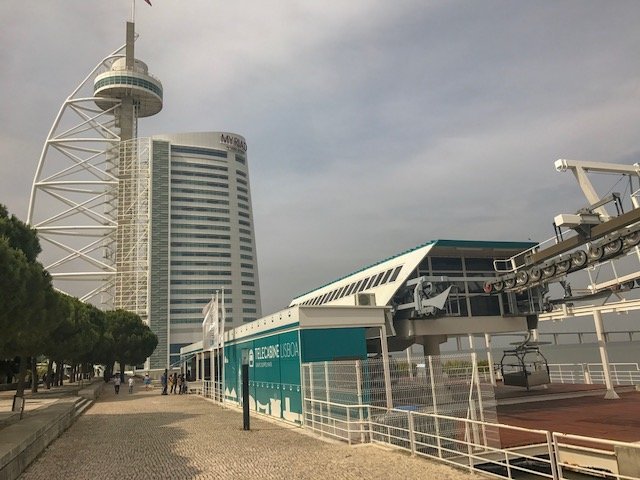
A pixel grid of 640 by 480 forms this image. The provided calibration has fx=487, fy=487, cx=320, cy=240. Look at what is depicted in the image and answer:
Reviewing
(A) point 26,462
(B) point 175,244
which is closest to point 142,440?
(A) point 26,462

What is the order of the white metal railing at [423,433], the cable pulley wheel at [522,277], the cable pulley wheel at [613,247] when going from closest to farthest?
1. the white metal railing at [423,433]
2. the cable pulley wheel at [613,247]
3. the cable pulley wheel at [522,277]

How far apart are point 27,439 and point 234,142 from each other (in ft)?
497

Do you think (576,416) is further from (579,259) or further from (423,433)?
(423,433)

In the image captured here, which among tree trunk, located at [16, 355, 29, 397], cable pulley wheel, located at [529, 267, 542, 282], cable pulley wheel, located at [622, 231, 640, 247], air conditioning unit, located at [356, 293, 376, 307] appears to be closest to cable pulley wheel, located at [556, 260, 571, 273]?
cable pulley wheel, located at [529, 267, 542, 282]

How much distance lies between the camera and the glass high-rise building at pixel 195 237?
131875mm

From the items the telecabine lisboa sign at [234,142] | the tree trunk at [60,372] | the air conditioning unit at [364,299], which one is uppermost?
the telecabine lisboa sign at [234,142]

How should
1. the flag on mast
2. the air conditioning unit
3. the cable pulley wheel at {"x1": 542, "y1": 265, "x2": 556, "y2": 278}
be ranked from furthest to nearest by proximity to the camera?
the flag on mast, the air conditioning unit, the cable pulley wheel at {"x1": 542, "y1": 265, "x2": 556, "y2": 278}

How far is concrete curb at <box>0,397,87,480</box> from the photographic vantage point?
9.62 metres

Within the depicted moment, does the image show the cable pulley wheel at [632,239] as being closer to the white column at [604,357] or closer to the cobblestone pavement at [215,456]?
the cobblestone pavement at [215,456]

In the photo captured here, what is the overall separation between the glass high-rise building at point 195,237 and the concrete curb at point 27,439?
11513cm

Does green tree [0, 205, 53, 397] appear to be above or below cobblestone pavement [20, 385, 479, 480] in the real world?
above

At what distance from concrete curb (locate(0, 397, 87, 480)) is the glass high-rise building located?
115127mm

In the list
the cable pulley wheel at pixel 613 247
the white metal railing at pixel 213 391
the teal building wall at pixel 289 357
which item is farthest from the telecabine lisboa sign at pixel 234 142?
the cable pulley wheel at pixel 613 247

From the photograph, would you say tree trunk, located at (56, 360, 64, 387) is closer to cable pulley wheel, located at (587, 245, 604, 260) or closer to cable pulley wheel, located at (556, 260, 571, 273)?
cable pulley wheel, located at (556, 260, 571, 273)
